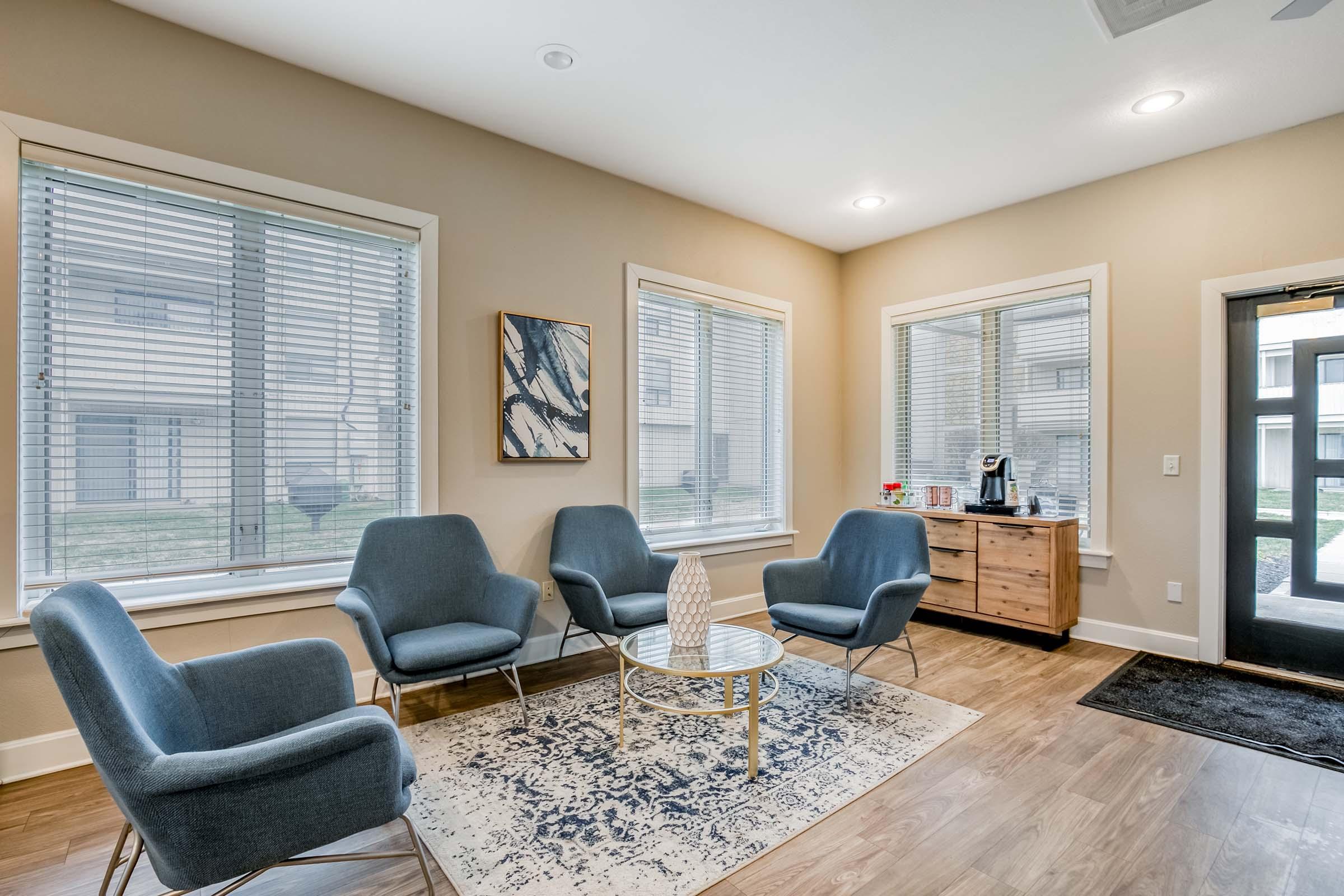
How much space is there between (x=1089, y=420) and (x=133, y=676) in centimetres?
481

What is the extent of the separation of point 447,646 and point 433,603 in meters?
0.50

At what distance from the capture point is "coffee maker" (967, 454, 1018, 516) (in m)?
4.23

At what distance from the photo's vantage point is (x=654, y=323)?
4.29 metres

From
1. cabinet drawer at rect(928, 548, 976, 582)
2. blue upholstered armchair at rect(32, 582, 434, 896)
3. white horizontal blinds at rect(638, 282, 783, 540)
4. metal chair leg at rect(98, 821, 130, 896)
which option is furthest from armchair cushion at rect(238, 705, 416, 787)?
cabinet drawer at rect(928, 548, 976, 582)

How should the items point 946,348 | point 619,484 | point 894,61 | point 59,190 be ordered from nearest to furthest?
point 59,190 < point 894,61 < point 619,484 < point 946,348

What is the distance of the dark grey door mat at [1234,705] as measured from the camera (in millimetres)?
2627

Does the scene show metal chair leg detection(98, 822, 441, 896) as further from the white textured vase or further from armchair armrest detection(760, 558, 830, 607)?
armchair armrest detection(760, 558, 830, 607)

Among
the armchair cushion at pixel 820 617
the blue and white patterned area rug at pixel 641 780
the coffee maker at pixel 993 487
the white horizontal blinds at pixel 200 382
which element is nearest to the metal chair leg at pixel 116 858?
the blue and white patterned area rug at pixel 641 780

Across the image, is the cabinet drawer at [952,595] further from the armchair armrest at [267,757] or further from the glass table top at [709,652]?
the armchair armrest at [267,757]

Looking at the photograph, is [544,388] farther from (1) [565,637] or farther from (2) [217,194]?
(2) [217,194]

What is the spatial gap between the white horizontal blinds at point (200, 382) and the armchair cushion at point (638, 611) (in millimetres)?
1185

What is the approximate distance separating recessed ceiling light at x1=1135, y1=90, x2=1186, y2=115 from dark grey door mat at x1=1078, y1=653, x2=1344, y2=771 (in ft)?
9.53

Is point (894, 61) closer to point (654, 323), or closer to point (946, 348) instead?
point (654, 323)

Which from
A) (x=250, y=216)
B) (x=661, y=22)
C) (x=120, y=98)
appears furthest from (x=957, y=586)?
(x=120, y=98)
